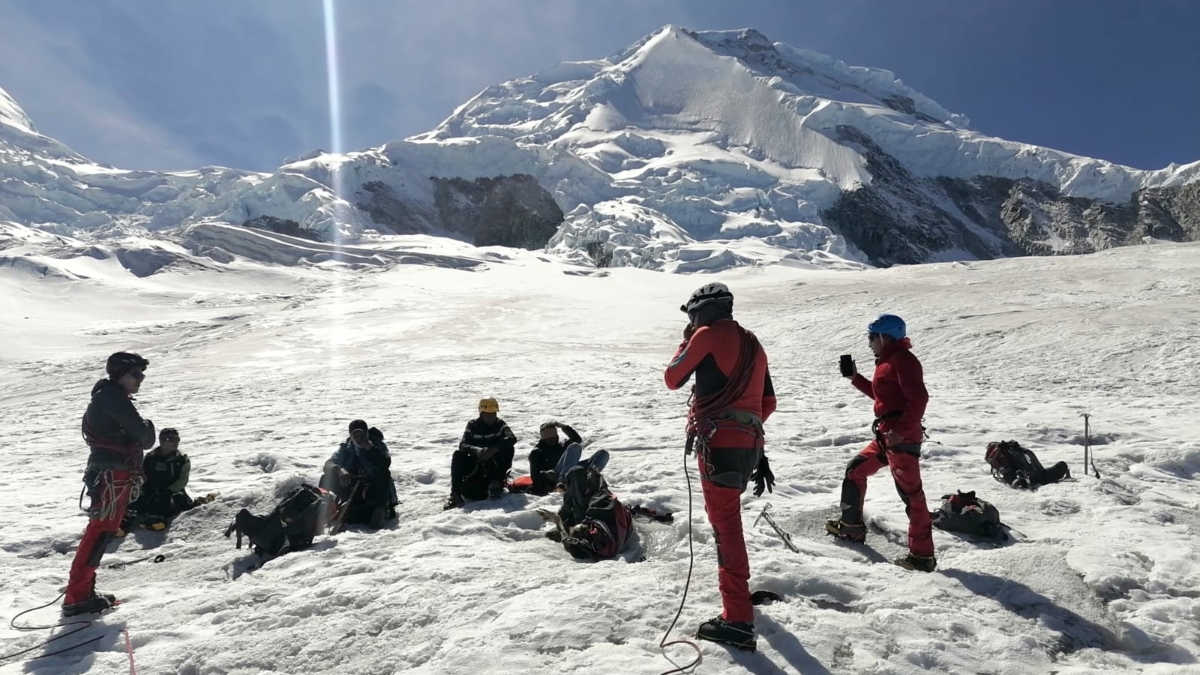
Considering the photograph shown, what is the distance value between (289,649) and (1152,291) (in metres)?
28.7

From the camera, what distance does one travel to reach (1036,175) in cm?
16525

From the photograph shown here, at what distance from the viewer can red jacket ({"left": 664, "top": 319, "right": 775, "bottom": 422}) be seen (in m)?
4.02

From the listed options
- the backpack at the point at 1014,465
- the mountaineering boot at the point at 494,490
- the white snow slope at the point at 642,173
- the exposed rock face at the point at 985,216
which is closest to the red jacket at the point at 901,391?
the backpack at the point at 1014,465

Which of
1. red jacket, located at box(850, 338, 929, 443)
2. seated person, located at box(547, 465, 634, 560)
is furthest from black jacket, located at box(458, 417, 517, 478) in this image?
red jacket, located at box(850, 338, 929, 443)

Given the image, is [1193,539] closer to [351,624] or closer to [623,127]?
[351,624]

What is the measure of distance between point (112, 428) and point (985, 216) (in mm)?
201548

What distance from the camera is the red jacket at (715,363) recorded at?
4023 millimetres

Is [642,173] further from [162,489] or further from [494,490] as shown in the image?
[162,489]

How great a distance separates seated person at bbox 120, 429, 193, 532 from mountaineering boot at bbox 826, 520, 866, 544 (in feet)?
22.6

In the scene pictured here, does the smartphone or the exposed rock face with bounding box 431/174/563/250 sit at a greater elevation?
the exposed rock face with bounding box 431/174/563/250

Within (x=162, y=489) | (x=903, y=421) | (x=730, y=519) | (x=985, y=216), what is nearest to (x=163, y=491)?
(x=162, y=489)

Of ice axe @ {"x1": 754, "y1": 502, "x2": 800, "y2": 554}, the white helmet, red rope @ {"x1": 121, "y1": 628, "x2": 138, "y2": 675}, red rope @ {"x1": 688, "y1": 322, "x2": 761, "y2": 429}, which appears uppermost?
the white helmet

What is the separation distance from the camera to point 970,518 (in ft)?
18.9

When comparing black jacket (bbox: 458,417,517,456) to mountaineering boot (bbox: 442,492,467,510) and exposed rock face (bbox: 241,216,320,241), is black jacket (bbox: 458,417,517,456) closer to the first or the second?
mountaineering boot (bbox: 442,492,467,510)
